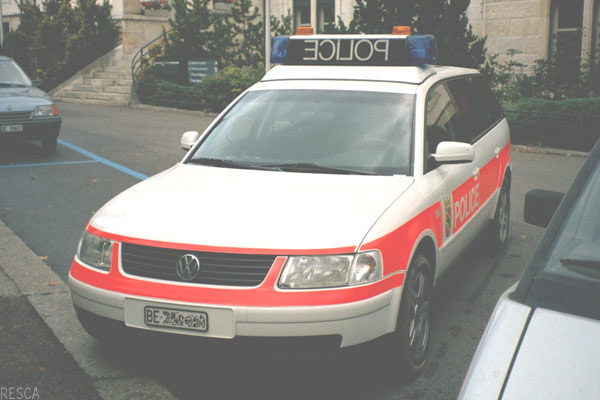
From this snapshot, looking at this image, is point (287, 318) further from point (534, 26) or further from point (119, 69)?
point (119, 69)

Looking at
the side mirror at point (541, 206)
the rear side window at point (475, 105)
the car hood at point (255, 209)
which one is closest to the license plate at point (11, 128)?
the rear side window at point (475, 105)

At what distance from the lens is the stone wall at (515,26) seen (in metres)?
20.1

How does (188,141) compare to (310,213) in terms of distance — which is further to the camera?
(188,141)

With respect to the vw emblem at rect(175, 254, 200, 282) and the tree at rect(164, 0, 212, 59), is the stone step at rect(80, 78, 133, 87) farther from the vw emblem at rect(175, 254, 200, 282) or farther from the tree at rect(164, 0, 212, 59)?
the vw emblem at rect(175, 254, 200, 282)

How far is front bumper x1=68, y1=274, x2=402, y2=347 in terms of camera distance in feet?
12.0

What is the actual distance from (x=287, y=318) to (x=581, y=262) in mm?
1695

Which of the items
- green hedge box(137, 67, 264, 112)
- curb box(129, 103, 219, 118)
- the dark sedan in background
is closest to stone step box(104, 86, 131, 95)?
curb box(129, 103, 219, 118)

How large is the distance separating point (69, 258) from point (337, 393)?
3516 millimetres

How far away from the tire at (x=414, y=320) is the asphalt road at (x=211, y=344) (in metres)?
0.09

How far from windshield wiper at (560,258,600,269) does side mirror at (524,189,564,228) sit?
0.67 metres

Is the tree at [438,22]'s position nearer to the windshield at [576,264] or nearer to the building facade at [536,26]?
the building facade at [536,26]

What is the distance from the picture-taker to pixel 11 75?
46.5 feet

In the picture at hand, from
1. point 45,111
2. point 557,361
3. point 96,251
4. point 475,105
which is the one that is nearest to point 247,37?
point 45,111

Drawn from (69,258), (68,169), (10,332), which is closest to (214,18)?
(68,169)
